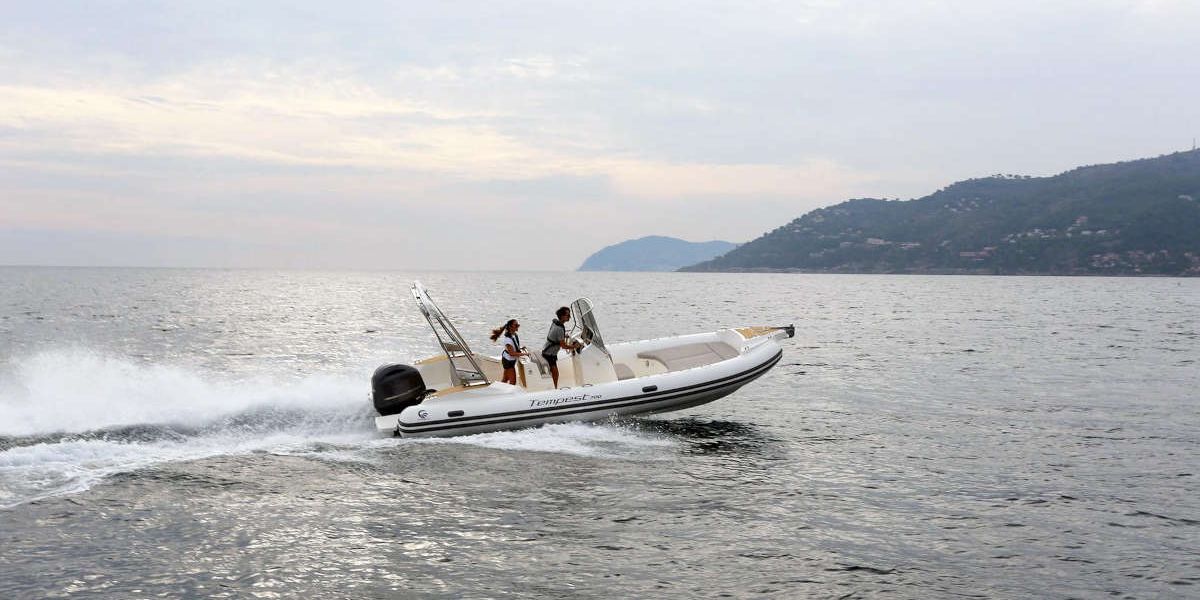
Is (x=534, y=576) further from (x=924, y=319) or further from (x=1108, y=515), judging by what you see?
(x=924, y=319)

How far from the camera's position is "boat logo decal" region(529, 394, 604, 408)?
1445 cm

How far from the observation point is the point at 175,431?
1370cm

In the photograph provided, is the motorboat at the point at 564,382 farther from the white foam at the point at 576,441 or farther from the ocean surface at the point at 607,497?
the ocean surface at the point at 607,497

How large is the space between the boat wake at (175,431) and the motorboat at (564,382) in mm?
306

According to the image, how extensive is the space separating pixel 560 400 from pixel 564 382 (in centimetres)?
157

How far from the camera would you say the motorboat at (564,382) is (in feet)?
46.1

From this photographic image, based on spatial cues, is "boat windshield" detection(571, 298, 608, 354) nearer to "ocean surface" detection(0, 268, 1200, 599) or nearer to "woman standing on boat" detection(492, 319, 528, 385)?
"woman standing on boat" detection(492, 319, 528, 385)

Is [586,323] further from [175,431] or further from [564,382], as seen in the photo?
[175,431]

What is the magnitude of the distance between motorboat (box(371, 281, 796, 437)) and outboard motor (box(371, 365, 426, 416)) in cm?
2

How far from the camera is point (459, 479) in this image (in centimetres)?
1177

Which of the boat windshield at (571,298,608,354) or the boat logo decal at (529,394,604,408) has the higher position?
the boat windshield at (571,298,608,354)

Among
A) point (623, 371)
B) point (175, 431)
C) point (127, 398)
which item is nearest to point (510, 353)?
point (623, 371)

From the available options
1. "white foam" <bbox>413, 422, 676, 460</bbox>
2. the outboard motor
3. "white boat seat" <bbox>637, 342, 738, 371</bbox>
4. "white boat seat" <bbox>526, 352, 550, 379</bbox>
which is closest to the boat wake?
"white foam" <bbox>413, 422, 676, 460</bbox>

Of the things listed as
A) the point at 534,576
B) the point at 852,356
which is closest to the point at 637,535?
the point at 534,576
